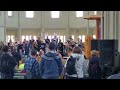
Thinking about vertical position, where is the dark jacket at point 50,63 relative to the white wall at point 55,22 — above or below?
below

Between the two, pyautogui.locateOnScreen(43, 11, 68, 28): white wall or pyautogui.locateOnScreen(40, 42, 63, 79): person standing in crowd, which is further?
pyautogui.locateOnScreen(43, 11, 68, 28): white wall

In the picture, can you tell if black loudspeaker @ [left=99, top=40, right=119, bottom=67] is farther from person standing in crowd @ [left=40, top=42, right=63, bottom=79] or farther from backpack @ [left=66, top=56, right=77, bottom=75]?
person standing in crowd @ [left=40, top=42, right=63, bottom=79]

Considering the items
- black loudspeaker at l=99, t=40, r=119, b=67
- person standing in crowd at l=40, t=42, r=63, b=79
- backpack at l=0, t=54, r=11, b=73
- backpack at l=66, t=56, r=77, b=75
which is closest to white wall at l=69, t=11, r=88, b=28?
black loudspeaker at l=99, t=40, r=119, b=67

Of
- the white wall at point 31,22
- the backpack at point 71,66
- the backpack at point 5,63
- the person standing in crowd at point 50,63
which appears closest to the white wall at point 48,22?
the white wall at point 31,22

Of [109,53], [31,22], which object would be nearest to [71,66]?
[109,53]

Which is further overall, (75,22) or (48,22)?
(48,22)

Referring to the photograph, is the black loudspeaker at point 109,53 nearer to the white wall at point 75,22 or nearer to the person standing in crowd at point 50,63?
the person standing in crowd at point 50,63

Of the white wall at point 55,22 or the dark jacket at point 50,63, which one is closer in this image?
the dark jacket at point 50,63

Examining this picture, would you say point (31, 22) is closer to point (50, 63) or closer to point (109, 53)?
point (109, 53)

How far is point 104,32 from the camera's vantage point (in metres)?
13.1

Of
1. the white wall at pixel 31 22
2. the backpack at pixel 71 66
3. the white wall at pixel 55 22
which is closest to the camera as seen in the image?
the backpack at pixel 71 66

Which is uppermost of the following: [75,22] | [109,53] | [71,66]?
[75,22]

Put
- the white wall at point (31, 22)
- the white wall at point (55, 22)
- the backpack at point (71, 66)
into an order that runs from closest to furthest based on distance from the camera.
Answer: the backpack at point (71, 66)
the white wall at point (31, 22)
the white wall at point (55, 22)
